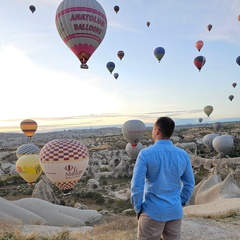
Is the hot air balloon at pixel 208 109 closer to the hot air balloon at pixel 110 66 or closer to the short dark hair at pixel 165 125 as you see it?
the hot air balloon at pixel 110 66

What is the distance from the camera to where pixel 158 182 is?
114 inches

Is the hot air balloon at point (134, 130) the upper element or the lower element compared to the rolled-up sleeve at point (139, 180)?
lower

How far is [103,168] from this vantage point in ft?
133

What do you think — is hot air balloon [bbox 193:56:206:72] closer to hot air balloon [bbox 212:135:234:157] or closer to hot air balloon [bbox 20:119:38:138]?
hot air balloon [bbox 212:135:234:157]

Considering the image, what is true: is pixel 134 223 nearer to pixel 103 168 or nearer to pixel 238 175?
pixel 238 175

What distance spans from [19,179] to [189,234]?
31.7 m

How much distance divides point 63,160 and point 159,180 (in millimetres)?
9856

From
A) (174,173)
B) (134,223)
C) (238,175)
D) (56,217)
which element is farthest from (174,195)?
(238,175)

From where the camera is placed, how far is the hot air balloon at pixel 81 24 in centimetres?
1397

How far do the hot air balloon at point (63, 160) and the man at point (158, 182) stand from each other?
9.67 metres

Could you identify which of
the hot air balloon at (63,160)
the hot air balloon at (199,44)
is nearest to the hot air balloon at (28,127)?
the hot air balloon at (199,44)

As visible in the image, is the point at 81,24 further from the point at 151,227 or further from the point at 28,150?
the point at 28,150

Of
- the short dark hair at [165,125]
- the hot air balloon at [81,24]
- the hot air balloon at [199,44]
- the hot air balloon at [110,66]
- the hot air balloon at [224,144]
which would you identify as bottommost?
the hot air balloon at [224,144]

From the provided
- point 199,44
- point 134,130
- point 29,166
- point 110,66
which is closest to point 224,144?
point 199,44
